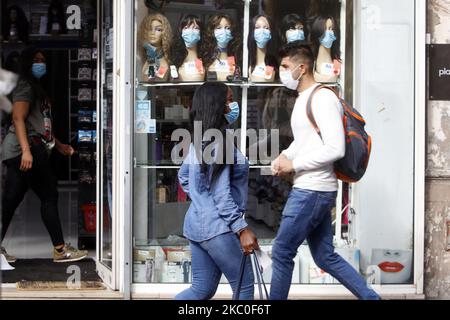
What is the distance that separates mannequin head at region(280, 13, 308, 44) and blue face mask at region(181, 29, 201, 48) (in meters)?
0.63

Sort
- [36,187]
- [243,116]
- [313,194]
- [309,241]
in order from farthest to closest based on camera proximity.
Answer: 1. [36,187]
2. [243,116]
3. [309,241]
4. [313,194]

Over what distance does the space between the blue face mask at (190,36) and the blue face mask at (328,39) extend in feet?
3.02

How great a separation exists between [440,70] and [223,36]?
1592mm

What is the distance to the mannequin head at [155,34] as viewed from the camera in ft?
20.9

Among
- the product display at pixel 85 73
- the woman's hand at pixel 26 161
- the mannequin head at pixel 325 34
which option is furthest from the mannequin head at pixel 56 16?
the mannequin head at pixel 325 34

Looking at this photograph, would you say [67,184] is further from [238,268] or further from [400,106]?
[238,268]

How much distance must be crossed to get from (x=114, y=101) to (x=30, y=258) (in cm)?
197

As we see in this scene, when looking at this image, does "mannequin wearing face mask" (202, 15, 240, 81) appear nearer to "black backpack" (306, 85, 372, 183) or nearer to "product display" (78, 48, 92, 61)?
"black backpack" (306, 85, 372, 183)

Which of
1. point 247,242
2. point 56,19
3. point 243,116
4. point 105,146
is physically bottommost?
point 247,242

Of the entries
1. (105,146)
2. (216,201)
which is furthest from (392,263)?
(105,146)

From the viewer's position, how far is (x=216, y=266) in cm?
489

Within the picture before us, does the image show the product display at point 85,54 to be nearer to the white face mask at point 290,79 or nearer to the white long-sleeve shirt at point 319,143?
the white face mask at point 290,79

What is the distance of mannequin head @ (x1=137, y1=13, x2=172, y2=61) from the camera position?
6363mm

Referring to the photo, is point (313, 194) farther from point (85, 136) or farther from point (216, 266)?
point (85, 136)
